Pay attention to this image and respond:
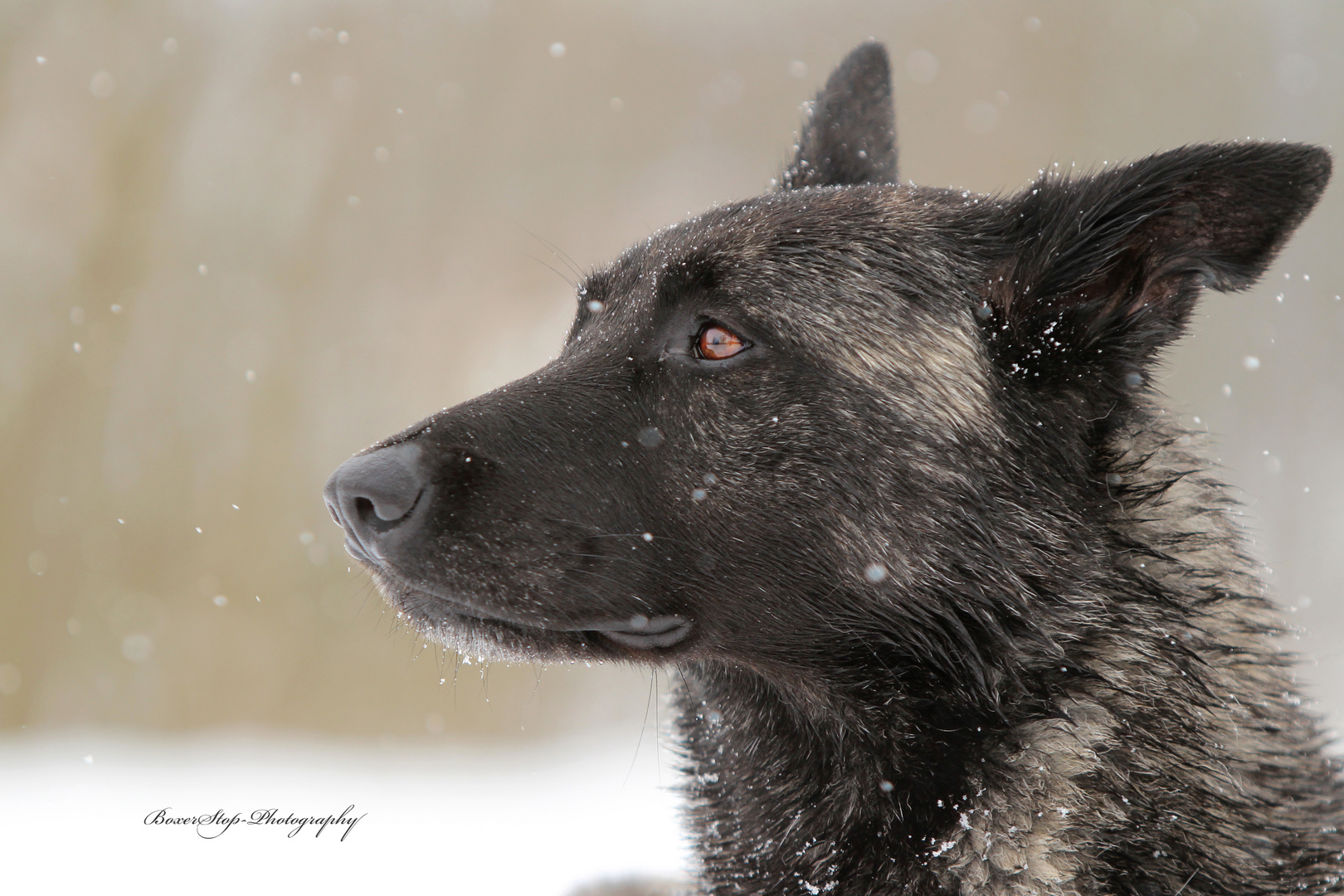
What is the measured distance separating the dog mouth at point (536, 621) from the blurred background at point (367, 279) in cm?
495

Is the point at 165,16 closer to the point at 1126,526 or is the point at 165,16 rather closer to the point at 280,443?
the point at 280,443

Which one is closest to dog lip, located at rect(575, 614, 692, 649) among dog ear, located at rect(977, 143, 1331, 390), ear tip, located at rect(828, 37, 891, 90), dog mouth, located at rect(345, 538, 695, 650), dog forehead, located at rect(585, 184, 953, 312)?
dog mouth, located at rect(345, 538, 695, 650)

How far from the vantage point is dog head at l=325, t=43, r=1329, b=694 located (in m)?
2.29

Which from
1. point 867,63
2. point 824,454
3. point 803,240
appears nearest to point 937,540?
point 824,454

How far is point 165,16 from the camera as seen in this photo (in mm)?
9320

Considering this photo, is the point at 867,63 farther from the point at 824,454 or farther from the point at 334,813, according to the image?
the point at 334,813

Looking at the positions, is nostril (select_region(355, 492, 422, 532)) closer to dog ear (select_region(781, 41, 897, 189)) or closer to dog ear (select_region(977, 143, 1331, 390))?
dog ear (select_region(977, 143, 1331, 390))

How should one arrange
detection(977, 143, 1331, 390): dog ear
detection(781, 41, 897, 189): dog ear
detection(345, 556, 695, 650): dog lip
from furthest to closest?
detection(781, 41, 897, 189): dog ear, detection(345, 556, 695, 650): dog lip, detection(977, 143, 1331, 390): dog ear

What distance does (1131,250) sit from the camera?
2.34m

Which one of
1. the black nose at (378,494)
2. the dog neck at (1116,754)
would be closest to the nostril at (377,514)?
the black nose at (378,494)

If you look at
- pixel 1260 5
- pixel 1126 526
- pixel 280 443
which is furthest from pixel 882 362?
pixel 1260 5

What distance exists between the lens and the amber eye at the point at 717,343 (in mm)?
2482

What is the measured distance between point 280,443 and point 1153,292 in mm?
9241

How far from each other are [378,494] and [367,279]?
8594 mm
